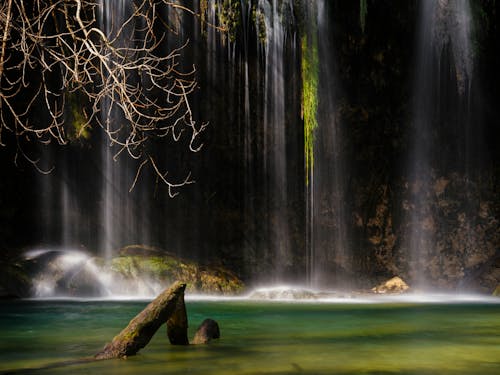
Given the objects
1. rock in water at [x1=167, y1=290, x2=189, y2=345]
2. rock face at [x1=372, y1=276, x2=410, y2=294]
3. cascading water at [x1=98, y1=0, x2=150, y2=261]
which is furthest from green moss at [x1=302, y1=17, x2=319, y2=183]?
rock in water at [x1=167, y1=290, x2=189, y2=345]

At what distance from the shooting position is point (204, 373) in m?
5.72

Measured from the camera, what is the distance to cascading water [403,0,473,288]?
779 inches

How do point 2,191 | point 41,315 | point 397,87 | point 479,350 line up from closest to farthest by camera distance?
point 479,350 → point 41,315 → point 2,191 → point 397,87

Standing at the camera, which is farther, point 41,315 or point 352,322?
point 41,315

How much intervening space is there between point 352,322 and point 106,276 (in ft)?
25.7

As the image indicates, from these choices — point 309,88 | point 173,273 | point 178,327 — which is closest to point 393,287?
point 309,88

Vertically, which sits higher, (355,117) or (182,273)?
(355,117)

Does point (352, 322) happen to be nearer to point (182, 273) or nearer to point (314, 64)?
point (182, 273)

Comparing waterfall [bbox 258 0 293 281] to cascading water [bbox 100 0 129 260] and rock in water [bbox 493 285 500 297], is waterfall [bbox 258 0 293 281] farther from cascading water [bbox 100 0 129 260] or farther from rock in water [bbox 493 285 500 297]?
rock in water [bbox 493 285 500 297]

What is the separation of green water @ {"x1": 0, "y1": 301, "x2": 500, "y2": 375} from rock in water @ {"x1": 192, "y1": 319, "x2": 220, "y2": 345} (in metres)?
0.13

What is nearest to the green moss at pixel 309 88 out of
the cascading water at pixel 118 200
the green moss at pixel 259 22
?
the green moss at pixel 259 22

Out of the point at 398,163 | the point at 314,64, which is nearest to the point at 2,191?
the point at 314,64

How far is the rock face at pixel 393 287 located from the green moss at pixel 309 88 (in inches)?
146

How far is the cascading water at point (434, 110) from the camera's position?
64.9 feet
